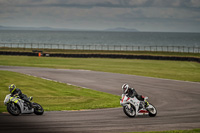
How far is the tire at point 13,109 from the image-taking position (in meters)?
17.0

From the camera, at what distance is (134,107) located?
1761 centimetres

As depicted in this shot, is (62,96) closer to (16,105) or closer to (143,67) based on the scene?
(16,105)

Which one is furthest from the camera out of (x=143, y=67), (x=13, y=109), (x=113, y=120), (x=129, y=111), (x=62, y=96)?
(x=143, y=67)

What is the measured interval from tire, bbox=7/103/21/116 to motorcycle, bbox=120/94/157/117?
17.7ft

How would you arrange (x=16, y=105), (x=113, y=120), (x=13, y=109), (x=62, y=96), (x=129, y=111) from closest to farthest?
(x=113, y=120) < (x=16, y=105) < (x=13, y=109) < (x=129, y=111) < (x=62, y=96)

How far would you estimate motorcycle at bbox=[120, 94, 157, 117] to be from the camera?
1733 centimetres

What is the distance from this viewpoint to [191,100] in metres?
24.5

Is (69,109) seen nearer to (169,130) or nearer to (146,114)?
(146,114)

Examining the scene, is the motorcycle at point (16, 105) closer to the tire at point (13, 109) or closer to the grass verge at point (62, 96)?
the tire at point (13, 109)

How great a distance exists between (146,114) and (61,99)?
8254 mm

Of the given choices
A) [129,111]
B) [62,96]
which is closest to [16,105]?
[129,111]

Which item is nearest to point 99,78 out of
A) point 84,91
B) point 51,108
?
point 84,91

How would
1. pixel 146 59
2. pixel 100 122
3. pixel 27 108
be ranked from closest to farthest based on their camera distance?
pixel 100 122, pixel 27 108, pixel 146 59

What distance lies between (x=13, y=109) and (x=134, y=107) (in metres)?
6.33
